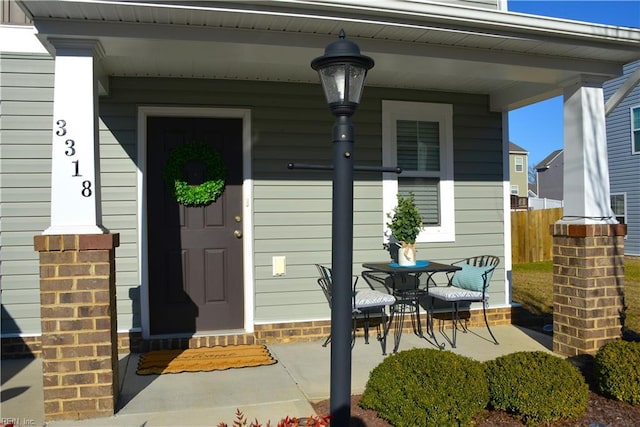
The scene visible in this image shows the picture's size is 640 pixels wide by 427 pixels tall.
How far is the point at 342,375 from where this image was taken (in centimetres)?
223

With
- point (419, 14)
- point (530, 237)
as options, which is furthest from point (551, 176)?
point (419, 14)

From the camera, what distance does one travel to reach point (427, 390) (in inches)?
119

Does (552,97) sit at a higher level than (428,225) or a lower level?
higher

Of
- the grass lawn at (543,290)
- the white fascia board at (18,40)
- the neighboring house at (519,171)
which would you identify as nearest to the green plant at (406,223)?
the grass lawn at (543,290)

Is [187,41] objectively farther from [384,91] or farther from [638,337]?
[638,337]

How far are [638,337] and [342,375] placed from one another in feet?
13.3

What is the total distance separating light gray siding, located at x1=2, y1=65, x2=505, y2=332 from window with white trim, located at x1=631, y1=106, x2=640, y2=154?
9.78 meters

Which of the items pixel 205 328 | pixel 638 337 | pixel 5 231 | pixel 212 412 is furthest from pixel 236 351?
pixel 638 337

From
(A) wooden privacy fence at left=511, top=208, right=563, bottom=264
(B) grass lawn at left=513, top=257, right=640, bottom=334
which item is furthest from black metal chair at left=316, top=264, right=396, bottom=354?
(A) wooden privacy fence at left=511, top=208, right=563, bottom=264

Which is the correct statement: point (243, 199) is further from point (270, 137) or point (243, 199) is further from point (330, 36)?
point (330, 36)

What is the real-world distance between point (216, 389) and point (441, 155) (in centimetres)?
336

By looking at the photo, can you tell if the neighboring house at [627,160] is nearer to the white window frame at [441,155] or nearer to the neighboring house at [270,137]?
the neighboring house at [270,137]

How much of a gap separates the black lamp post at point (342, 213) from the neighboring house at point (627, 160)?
45.1ft

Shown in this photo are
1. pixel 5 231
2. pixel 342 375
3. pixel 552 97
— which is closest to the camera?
pixel 342 375
